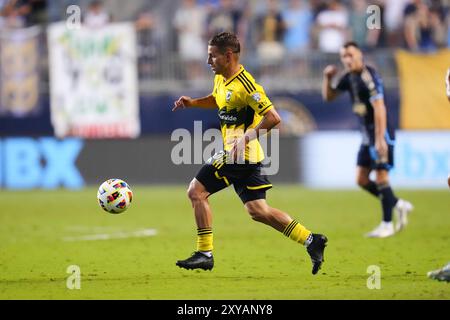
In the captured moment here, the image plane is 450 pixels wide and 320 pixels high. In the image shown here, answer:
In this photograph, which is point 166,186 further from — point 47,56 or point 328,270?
point 328,270

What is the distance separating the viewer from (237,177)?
8.93 m

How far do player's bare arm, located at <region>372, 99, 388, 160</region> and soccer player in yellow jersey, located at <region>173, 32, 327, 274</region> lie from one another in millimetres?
3435

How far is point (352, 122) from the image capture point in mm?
21000

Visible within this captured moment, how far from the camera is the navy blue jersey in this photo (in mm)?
12336

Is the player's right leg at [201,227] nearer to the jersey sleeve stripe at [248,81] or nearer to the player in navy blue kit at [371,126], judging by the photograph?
the jersey sleeve stripe at [248,81]

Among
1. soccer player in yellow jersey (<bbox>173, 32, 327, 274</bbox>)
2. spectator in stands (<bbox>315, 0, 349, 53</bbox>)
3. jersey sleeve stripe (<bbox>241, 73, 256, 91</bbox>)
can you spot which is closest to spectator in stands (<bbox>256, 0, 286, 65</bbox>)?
spectator in stands (<bbox>315, 0, 349, 53</bbox>)

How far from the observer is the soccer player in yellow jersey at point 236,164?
876 cm

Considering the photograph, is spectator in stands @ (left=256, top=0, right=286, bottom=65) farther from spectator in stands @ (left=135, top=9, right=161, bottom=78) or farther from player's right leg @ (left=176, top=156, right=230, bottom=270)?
player's right leg @ (left=176, top=156, right=230, bottom=270)

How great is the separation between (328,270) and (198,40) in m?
13.5

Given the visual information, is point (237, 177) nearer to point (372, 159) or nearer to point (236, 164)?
point (236, 164)

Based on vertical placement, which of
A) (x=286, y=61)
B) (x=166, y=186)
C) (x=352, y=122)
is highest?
(x=286, y=61)

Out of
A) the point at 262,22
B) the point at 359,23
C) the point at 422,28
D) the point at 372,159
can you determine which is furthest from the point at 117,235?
the point at 422,28

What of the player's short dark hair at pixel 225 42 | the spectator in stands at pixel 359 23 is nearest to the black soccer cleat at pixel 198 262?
the player's short dark hair at pixel 225 42

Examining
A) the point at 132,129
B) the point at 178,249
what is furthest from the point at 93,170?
the point at 178,249
